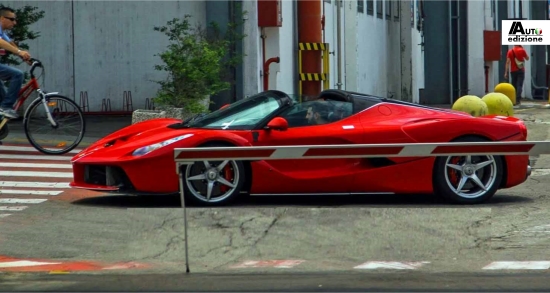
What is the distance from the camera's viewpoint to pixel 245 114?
12.1 m

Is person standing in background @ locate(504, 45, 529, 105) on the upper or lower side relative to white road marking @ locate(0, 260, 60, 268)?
upper

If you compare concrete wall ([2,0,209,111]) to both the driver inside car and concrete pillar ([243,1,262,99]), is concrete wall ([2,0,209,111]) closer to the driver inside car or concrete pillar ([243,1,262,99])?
concrete pillar ([243,1,262,99])

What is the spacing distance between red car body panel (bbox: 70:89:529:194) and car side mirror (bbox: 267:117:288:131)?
0.26ft

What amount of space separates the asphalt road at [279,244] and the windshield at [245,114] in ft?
2.55

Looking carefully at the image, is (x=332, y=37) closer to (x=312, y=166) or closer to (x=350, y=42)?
(x=350, y=42)

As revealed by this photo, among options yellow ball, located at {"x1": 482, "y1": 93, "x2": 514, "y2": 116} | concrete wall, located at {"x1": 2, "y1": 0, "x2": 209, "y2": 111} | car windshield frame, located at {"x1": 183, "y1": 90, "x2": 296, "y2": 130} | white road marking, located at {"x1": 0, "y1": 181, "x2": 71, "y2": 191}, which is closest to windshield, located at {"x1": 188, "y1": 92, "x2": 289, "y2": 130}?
car windshield frame, located at {"x1": 183, "y1": 90, "x2": 296, "y2": 130}

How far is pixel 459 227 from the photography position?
419 inches

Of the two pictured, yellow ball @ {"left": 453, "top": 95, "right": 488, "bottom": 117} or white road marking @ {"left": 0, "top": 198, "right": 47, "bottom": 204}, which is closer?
white road marking @ {"left": 0, "top": 198, "right": 47, "bottom": 204}

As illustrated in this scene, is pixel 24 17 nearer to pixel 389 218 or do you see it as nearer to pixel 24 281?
pixel 389 218

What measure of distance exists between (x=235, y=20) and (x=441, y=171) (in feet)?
38.3

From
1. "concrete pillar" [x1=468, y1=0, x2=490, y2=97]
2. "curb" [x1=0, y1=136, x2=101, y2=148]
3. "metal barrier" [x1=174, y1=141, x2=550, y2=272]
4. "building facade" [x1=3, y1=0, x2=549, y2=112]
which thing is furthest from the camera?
"concrete pillar" [x1=468, y1=0, x2=490, y2=97]

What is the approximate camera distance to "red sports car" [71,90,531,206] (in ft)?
38.0

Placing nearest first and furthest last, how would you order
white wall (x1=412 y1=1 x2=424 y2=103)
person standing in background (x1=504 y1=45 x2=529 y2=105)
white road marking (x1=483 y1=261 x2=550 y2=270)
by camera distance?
white road marking (x1=483 y1=261 x2=550 y2=270)
person standing in background (x1=504 y1=45 x2=529 y2=105)
white wall (x1=412 y1=1 x2=424 y2=103)

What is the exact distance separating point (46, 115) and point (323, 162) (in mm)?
4170
